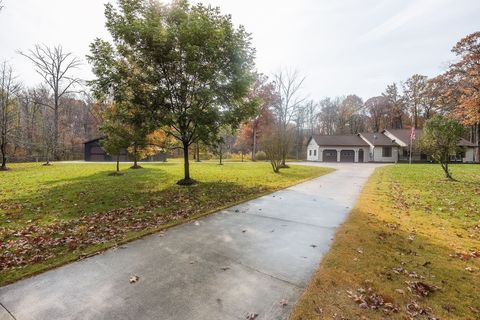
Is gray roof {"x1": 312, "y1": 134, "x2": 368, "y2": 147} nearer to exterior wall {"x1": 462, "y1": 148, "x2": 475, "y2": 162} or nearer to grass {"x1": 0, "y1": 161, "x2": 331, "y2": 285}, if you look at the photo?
exterior wall {"x1": 462, "y1": 148, "x2": 475, "y2": 162}

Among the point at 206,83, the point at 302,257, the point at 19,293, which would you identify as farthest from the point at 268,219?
the point at 206,83

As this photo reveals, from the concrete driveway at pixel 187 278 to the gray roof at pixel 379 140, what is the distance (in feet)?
135

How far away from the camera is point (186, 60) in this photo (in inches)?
412

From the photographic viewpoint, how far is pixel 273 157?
1986 centimetres

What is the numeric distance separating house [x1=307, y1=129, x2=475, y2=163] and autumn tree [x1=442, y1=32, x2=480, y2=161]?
10.8 metres

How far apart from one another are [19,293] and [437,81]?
43.8m

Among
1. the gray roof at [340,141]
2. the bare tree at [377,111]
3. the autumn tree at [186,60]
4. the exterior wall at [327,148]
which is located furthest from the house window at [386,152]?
the autumn tree at [186,60]

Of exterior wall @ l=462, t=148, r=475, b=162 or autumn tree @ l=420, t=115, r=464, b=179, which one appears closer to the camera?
autumn tree @ l=420, t=115, r=464, b=179

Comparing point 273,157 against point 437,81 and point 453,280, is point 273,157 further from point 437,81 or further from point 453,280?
point 437,81

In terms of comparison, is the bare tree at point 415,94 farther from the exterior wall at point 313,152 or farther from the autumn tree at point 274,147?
the autumn tree at point 274,147

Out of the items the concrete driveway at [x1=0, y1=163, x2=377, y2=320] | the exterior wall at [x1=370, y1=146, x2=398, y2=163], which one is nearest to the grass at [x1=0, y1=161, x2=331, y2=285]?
the concrete driveway at [x1=0, y1=163, x2=377, y2=320]

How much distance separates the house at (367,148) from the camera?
39.7 metres

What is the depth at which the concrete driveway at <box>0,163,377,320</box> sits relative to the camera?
2770mm

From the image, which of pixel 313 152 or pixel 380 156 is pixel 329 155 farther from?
pixel 380 156
